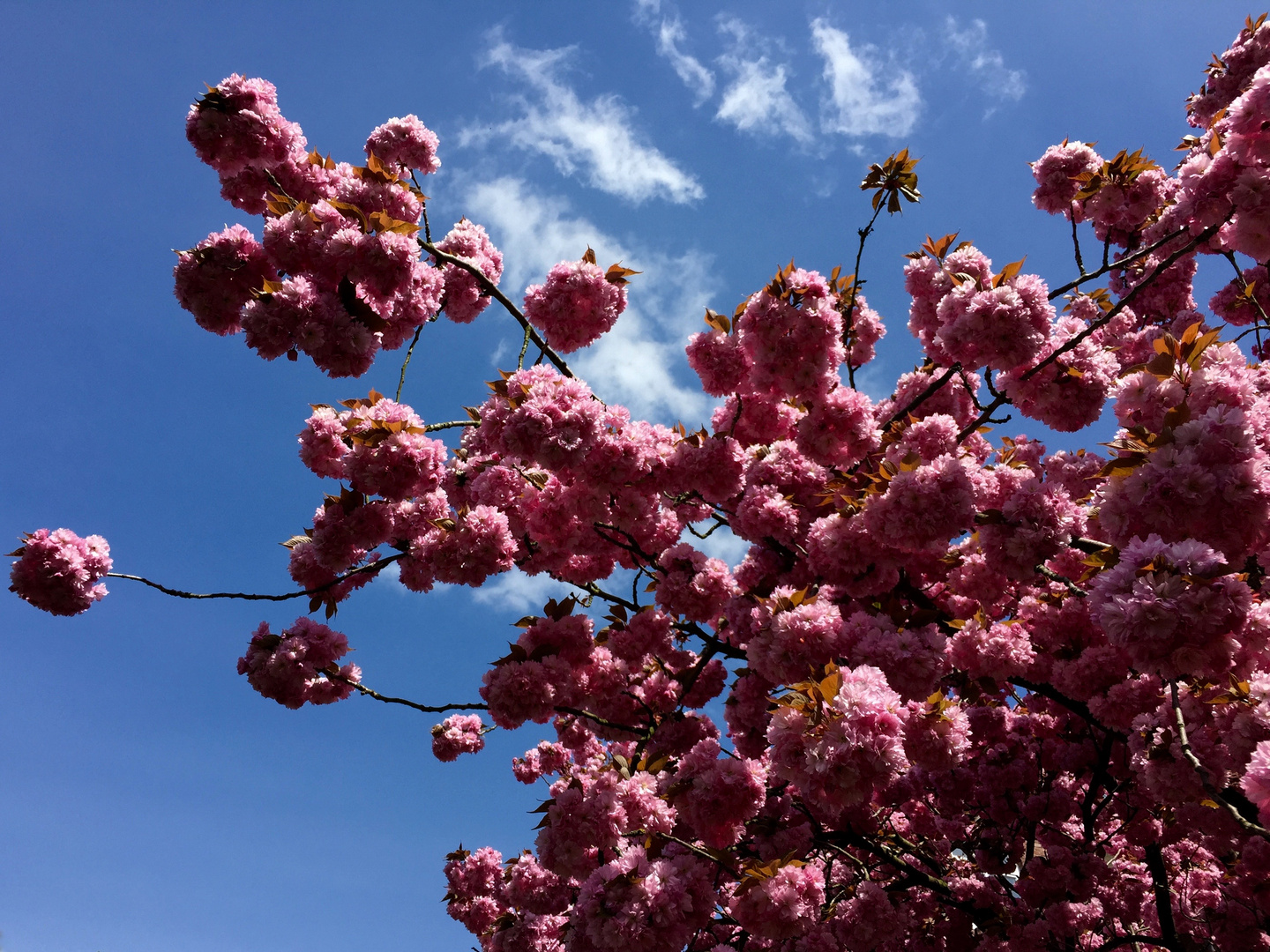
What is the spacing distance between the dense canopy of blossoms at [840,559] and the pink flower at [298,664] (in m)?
0.04

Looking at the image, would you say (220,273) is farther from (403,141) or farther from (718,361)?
(718,361)

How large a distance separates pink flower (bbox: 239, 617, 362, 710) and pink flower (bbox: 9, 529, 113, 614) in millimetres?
1370

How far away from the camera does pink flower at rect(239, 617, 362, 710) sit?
6.03 metres

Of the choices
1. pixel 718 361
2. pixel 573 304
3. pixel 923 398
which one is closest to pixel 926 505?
pixel 718 361

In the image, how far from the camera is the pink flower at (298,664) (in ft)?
19.8

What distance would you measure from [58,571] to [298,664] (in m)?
2.06

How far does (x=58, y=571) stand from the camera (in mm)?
5684

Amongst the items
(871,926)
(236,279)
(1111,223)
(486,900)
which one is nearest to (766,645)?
(871,926)

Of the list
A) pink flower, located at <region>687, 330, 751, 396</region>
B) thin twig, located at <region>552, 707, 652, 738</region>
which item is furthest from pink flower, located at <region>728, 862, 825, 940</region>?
pink flower, located at <region>687, 330, 751, 396</region>

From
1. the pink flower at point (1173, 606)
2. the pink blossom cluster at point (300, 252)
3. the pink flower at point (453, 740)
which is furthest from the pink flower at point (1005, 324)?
the pink flower at point (453, 740)

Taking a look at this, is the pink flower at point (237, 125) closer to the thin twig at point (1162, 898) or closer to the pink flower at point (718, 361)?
the pink flower at point (718, 361)

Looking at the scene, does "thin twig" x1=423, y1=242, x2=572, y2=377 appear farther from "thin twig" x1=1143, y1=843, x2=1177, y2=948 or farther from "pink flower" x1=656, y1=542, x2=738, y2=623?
"thin twig" x1=1143, y1=843, x2=1177, y2=948

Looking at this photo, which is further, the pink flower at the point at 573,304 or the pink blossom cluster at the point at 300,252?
the pink flower at the point at 573,304

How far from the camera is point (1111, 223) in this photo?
6383 millimetres
